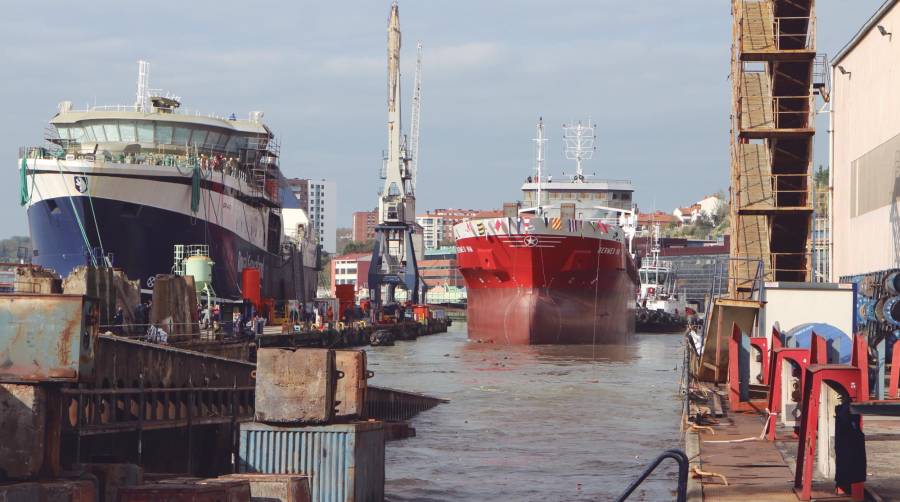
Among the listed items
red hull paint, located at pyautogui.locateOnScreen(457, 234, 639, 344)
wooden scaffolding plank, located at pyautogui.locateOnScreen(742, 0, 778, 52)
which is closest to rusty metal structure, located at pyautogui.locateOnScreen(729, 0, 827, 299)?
wooden scaffolding plank, located at pyautogui.locateOnScreen(742, 0, 778, 52)

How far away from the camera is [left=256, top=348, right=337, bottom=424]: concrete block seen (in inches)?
476

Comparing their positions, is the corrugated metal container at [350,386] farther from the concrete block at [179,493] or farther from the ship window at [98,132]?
the ship window at [98,132]

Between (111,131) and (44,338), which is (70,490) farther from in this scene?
(111,131)

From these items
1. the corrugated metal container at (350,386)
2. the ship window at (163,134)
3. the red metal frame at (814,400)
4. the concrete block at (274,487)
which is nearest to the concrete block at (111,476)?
the concrete block at (274,487)

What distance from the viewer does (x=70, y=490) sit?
9000 mm

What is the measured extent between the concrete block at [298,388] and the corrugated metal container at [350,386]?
485mm

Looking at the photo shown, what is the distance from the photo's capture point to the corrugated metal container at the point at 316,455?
1186 centimetres

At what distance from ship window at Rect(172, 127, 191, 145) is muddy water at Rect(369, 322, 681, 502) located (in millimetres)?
15176

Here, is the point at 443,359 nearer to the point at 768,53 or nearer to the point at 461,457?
the point at 768,53

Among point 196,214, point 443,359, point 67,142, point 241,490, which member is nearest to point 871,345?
point 241,490

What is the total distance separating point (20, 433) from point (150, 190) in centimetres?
3628

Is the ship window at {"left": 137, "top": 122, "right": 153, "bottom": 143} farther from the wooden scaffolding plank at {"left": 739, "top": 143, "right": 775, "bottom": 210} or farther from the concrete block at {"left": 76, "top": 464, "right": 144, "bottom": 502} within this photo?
the concrete block at {"left": 76, "top": 464, "right": 144, "bottom": 502}

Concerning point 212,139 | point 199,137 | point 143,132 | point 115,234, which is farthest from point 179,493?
point 212,139

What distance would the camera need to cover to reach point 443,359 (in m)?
44.2
